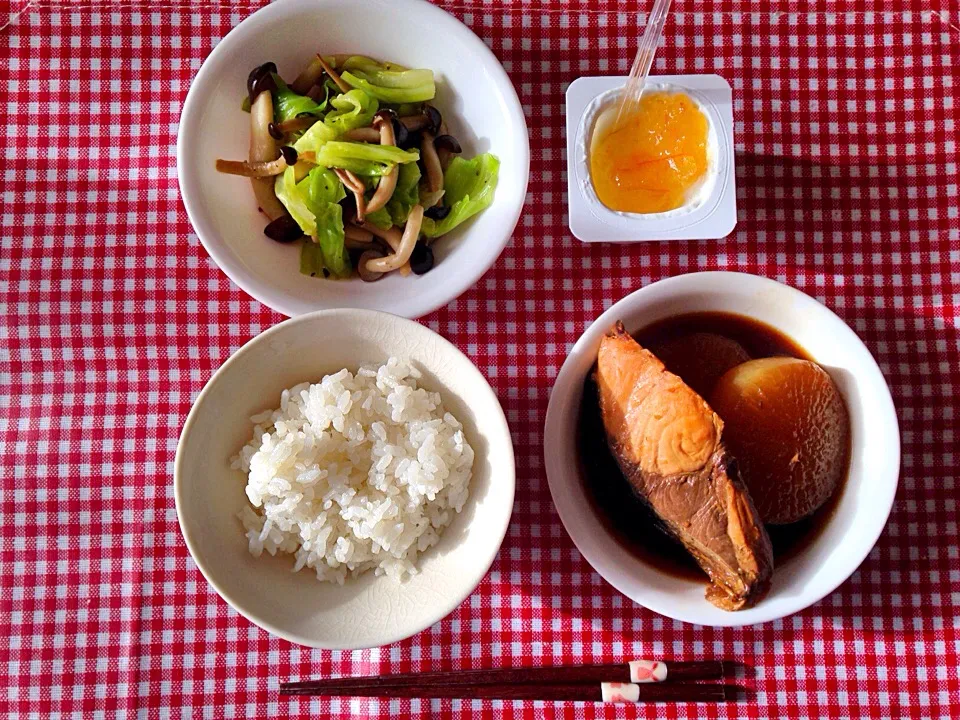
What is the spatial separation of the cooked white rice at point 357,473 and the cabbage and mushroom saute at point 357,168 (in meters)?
0.29

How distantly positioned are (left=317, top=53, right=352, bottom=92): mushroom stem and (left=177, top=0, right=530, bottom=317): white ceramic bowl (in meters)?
0.06

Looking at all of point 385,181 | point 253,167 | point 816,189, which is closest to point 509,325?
point 385,181

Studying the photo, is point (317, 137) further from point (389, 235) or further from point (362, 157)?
point (389, 235)

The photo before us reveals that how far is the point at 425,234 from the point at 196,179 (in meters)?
0.49

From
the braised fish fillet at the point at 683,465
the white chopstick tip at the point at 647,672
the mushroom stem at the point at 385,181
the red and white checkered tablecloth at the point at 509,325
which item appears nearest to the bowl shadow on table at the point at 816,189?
the red and white checkered tablecloth at the point at 509,325

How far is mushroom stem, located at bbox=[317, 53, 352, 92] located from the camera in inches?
73.2

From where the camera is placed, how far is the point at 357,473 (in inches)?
72.2

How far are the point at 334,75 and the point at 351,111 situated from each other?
0.09 m

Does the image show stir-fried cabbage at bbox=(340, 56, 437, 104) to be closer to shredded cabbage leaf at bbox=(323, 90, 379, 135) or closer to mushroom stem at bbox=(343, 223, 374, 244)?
shredded cabbage leaf at bbox=(323, 90, 379, 135)

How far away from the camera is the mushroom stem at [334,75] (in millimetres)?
1860

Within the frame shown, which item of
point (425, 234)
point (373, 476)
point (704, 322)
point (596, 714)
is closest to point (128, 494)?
point (373, 476)

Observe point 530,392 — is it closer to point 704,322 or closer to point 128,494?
point 704,322

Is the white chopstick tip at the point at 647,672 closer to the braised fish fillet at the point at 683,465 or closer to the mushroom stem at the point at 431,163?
the braised fish fillet at the point at 683,465

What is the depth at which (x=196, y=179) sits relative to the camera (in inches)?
70.0
